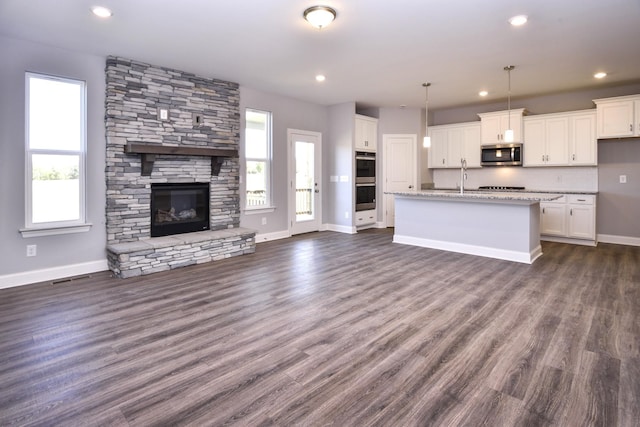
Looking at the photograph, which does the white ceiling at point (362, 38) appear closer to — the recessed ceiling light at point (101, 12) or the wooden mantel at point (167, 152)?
the recessed ceiling light at point (101, 12)

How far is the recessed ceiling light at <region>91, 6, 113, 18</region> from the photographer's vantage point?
3291mm

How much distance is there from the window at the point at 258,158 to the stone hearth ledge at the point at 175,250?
1052mm

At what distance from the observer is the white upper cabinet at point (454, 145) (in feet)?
24.7

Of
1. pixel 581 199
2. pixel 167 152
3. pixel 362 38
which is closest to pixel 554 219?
pixel 581 199

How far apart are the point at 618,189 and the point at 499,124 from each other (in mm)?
2252

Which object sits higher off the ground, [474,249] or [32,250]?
[32,250]

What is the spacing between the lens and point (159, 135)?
507 centimetres

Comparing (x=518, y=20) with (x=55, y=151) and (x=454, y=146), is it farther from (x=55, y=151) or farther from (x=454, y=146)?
(x=55, y=151)

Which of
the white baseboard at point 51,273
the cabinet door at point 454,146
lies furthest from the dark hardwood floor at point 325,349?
the cabinet door at point 454,146

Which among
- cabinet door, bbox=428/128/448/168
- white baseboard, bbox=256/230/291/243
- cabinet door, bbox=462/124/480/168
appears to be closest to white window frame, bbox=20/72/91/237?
white baseboard, bbox=256/230/291/243

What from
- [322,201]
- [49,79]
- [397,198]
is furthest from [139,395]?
[322,201]

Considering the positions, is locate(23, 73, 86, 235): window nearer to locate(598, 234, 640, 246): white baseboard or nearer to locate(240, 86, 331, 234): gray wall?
locate(240, 86, 331, 234): gray wall

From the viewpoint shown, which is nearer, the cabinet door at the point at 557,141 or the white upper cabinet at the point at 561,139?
the white upper cabinet at the point at 561,139

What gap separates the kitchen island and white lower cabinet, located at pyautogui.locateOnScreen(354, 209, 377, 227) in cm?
136
